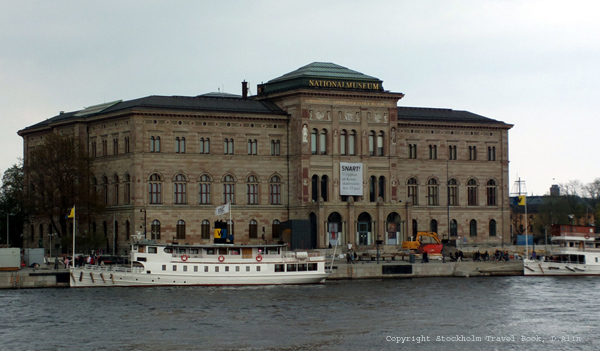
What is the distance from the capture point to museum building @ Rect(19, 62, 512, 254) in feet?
438

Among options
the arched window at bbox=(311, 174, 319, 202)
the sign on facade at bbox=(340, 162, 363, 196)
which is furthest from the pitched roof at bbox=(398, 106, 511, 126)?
the arched window at bbox=(311, 174, 319, 202)

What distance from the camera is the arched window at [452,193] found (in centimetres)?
15088

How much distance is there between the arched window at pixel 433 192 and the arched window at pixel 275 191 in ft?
69.6

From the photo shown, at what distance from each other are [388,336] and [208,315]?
634 inches

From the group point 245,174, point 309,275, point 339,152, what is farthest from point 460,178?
point 309,275

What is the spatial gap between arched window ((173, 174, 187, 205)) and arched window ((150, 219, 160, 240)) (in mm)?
3271

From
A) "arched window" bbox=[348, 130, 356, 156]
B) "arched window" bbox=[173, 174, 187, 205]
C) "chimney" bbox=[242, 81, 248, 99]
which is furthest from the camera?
"chimney" bbox=[242, 81, 248, 99]

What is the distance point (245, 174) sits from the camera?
137875 mm

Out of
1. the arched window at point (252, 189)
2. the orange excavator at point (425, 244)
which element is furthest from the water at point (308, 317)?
the arched window at point (252, 189)

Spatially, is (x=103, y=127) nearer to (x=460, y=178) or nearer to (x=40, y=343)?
(x=460, y=178)

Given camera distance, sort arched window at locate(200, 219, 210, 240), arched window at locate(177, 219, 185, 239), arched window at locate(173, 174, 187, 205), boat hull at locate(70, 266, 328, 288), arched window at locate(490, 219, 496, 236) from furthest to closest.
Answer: arched window at locate(490, 219, 496, 236) < arched window at locate(200, 219, 210, 240) < arched window at locate(173, 174, 187, 205) < arched window at locate(177, 219, 185, 239) < boat hull at locate(70, 266, 328, 288)

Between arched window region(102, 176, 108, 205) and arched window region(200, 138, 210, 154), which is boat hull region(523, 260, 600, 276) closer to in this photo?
arched window region(200, 138, 210, 154)

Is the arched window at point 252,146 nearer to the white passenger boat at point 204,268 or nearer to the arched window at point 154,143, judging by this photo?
the arched window at point 154,143

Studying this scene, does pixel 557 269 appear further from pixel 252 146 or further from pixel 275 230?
pixel 252 146
